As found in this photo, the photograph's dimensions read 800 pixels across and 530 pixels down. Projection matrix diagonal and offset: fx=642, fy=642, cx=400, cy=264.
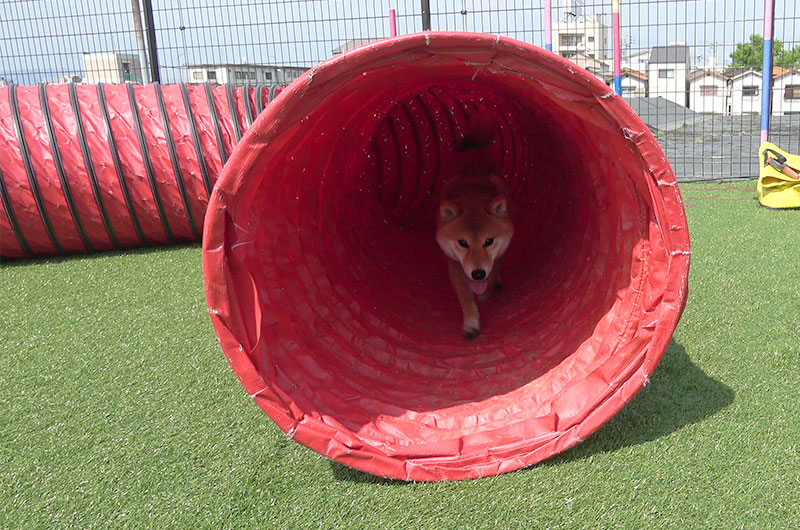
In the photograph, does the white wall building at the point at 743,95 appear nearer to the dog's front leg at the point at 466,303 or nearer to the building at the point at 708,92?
the building at the point at 708,92

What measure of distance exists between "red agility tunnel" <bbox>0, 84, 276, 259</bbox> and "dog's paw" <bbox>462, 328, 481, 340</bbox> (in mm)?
2796

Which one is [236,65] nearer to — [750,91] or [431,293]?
[431,293]

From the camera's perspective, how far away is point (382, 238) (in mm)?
4293

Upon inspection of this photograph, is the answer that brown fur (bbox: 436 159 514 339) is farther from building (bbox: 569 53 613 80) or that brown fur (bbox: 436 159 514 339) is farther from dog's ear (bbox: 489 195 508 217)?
building (bbox: 569 53 613 80)

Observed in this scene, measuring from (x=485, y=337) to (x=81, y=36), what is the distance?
27.0 ft

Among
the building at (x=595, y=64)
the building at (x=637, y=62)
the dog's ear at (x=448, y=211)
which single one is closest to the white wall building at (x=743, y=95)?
the building at (x=637, y=62)

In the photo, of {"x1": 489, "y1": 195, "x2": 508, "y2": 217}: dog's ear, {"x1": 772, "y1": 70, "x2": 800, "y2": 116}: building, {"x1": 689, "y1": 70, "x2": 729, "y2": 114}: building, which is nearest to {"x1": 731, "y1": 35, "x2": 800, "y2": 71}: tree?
{"x1": 689, "y1": 70, "x2": 729, "y2": 114}: building

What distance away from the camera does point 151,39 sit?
8539 mm

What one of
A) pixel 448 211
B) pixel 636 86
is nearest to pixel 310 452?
pixel 448 211

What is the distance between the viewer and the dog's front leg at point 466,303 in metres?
3.25

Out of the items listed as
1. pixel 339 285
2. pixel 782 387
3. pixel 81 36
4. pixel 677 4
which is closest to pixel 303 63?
pixel 81 36

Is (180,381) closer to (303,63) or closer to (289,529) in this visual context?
(289,529)

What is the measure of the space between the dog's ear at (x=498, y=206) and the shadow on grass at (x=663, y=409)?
4.18 feet

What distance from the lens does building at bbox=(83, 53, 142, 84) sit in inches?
346
